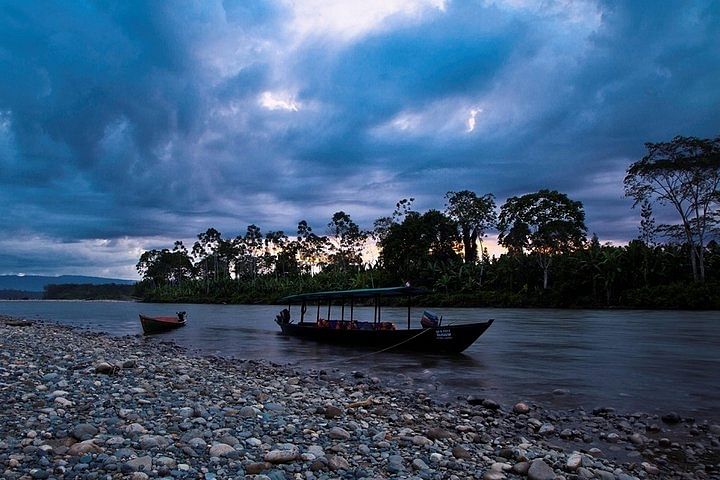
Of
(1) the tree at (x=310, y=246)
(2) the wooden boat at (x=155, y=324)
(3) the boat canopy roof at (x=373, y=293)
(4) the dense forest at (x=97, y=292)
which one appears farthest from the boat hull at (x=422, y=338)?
(4) the dense forest at (x=97, y=292)

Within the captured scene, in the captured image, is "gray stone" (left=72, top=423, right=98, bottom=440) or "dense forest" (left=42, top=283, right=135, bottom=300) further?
"dense forest" (left=42, top=283, right=135, bottom=300)

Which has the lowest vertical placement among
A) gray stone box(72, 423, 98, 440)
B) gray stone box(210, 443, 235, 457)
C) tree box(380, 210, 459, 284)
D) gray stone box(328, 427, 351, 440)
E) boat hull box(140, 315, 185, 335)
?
boat hull box(140, 315, 185, 335)

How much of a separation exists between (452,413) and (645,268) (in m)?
52.9

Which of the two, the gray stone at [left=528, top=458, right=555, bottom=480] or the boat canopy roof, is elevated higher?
the boat canopy roof

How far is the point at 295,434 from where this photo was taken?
6.54 meters

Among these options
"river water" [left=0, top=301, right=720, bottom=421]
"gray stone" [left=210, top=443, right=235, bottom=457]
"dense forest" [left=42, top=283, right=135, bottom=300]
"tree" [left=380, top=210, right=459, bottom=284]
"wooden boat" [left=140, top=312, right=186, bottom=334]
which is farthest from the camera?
"dense forest" [left=42, top=283, right=135, bottom=300]

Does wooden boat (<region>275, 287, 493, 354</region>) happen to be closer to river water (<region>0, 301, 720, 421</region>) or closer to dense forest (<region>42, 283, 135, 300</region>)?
river water (<region>0, 301, 720, 421</region>)

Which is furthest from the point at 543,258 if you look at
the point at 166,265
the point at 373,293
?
the point at 166,265

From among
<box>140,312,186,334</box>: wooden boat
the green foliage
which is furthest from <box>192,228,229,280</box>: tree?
<box>140,312,186,334</box>: wooden boat

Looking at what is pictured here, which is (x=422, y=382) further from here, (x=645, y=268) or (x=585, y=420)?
(x=645, y=268)

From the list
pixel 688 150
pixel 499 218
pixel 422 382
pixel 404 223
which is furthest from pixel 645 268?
pixel 422 382

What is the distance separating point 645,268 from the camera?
53.6m

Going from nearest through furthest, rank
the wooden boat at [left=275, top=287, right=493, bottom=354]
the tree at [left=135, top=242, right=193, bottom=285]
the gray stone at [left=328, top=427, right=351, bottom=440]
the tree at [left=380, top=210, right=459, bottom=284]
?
the gray stone at [left=328, top=427, right=351, bottom=440]
the wooden boat at [left=275, top=287, right=493, bottom=354]
the tree at [left=380, top=210, right=459, bottom=284]
the tree at [left=135, top=242, right=193, bottom=285]

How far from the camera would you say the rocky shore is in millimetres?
5152
